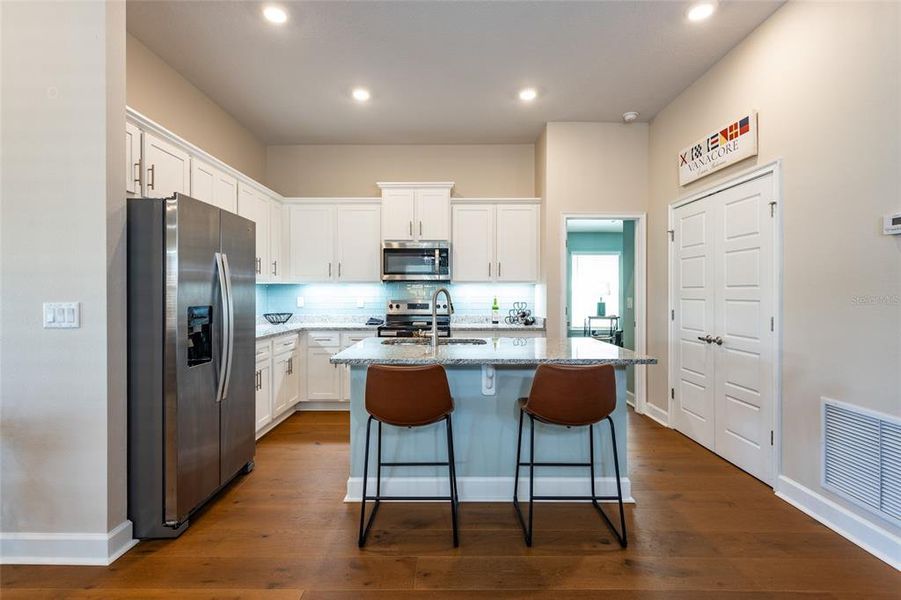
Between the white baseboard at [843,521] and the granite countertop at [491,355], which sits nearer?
the white baseboard at [843,521]

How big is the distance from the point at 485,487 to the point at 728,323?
227 cm

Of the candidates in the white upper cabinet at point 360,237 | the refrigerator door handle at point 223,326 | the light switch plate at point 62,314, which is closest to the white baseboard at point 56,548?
the refrigerator door handle at point 223,326

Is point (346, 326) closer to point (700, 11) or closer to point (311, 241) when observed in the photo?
point (311, 241)

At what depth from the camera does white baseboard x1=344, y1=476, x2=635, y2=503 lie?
2465mm

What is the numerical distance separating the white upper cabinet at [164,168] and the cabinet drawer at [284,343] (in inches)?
60.7

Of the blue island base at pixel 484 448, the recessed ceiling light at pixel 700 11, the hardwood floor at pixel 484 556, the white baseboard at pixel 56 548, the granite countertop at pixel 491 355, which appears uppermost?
the recessed ceiling light at pixel 700 11

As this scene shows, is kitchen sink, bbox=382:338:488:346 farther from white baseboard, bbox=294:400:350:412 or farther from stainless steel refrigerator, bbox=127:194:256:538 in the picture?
white baseboard, bbox=294:400:350:412

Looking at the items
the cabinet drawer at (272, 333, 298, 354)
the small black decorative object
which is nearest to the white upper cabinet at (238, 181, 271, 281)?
the small black decorative object

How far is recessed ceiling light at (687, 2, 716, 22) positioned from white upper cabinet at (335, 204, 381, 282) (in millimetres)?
3332

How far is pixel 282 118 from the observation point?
4.15 m

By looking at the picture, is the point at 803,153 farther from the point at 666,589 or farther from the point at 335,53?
the point at 335,53

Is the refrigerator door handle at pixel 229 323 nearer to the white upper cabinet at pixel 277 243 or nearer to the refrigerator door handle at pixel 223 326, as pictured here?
the refrigerator door handle at pixel 223 326

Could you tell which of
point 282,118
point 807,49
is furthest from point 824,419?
point 282,118

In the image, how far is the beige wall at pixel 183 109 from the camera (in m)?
2.89
